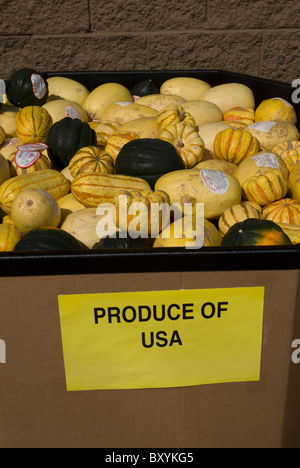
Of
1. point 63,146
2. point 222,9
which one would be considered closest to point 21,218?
point 63,146

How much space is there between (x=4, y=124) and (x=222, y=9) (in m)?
1.98

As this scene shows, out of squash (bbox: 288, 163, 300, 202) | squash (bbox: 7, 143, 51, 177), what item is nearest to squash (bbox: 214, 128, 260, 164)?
squash (bbox: 288, 163, 300, 202)

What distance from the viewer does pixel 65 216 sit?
6.22ft

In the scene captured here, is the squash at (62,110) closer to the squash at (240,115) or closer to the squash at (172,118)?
the squash at (172,118)

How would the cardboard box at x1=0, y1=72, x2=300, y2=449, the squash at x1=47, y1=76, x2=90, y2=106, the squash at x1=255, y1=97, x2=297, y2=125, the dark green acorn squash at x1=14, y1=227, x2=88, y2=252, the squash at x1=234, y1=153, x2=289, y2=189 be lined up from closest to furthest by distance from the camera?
the cardboard box at x1=0, y1=72, x2=300, y2=449, the dark green acorn squash at x1=14, y1=227, x2=88, y2=252, the squash at x1=234, y1=153, x2=289, y2=189, the squash at x1=255, y1=97, x2=297, y2=125, the squash at x1=47, y1=76, x2=90, y2=106

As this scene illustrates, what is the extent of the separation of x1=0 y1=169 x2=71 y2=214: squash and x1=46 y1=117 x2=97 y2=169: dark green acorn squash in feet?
0.71

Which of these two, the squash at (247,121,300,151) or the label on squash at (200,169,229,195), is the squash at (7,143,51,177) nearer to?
the label on squash at (200,169,229,195)

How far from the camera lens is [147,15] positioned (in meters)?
3.49

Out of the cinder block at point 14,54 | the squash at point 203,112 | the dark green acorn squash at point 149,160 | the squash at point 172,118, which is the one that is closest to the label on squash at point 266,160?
the dark green acorn squash at point 149,160

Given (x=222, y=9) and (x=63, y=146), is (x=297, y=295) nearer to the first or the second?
(x=63, y=146)

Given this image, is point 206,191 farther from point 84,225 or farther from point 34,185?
point 34,185

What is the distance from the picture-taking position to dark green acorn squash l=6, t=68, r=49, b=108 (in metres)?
2.74

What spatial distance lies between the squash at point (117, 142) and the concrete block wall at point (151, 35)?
1641mm

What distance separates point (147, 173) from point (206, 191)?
0.29 m
